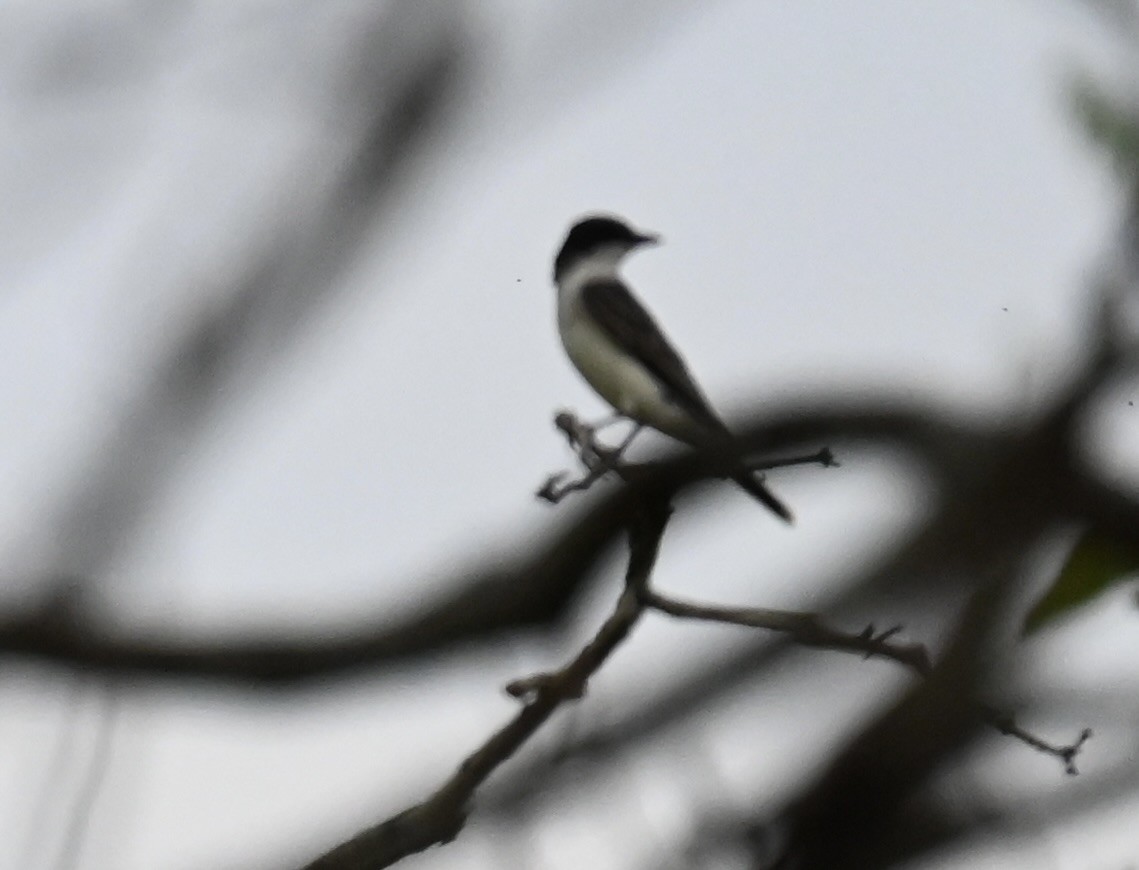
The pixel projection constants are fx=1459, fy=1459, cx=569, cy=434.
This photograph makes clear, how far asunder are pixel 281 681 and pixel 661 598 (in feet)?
3.89

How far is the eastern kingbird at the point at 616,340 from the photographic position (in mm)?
5762

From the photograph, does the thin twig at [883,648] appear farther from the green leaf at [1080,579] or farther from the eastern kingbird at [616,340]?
the eastern kingbird at [616,340]

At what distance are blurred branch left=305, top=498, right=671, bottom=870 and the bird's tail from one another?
13 centimetres

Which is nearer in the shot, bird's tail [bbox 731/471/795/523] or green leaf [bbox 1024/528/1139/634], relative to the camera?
green leaf [bbox 1024/528/1139/634]

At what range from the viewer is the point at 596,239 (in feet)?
25.1

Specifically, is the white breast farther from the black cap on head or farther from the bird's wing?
the black cap on head

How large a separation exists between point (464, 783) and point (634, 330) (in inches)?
178

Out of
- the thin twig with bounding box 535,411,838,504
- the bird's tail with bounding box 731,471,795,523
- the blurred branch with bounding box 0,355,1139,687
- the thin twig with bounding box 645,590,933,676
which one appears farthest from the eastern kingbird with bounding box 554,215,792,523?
the thin twig with bounding box 645,590,933,676

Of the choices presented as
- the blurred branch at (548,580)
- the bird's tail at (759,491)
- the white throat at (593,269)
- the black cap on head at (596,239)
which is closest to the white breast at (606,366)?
the white throat at (593,269)

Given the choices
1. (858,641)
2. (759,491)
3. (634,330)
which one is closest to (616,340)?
(634,330)

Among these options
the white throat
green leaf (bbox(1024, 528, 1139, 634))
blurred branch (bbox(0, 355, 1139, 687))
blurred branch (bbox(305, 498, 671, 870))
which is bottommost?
blurred branch (bbox(305, 498, 671, 870))

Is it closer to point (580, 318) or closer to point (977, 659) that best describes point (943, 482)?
point (977, 659)

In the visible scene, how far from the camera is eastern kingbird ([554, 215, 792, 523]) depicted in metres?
5.76

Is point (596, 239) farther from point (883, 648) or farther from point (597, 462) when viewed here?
point (883, 648)
